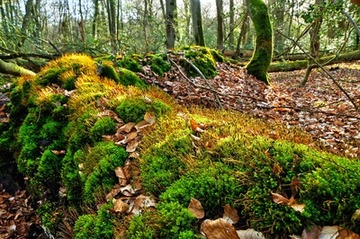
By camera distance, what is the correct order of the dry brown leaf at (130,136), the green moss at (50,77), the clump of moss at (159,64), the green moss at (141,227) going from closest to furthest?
the green moss at (141,227), the dry brown leaf at (130,136), the green moss at (50,77), the clump of moss at (159,64)

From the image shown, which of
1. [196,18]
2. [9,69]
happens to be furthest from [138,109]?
[196,18]

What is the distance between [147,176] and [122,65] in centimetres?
466

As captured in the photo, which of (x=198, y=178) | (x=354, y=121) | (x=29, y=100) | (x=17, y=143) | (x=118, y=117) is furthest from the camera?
(x=354, y=121)

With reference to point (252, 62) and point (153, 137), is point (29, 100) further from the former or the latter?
point (252, 62)

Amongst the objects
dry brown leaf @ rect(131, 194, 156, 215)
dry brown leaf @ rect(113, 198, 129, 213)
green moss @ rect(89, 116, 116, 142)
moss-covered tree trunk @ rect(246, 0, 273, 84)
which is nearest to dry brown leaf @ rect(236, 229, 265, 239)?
dry brown leaf @ rect(131, 194, 156, 215)

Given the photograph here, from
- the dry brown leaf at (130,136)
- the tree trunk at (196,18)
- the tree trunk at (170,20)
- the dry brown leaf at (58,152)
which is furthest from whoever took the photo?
the tree trunk at (196,18)

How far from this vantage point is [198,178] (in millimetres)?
1951

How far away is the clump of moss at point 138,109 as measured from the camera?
321 centimetres

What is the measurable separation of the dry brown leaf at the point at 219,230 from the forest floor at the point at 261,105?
1.07 meters

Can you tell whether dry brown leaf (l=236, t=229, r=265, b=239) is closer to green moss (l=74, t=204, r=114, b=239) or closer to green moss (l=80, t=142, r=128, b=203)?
green moss (l=74, t=204, r=114, b=239)

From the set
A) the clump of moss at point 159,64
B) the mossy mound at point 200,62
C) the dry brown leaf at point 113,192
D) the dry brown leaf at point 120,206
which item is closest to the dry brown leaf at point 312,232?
the dry brown leaf at point 120,206

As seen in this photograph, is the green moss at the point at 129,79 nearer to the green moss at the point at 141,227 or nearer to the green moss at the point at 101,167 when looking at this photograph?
the green moss at the point at 101,167

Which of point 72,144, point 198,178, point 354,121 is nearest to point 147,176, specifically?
point 198,178

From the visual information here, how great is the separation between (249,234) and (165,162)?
0.89 meters
